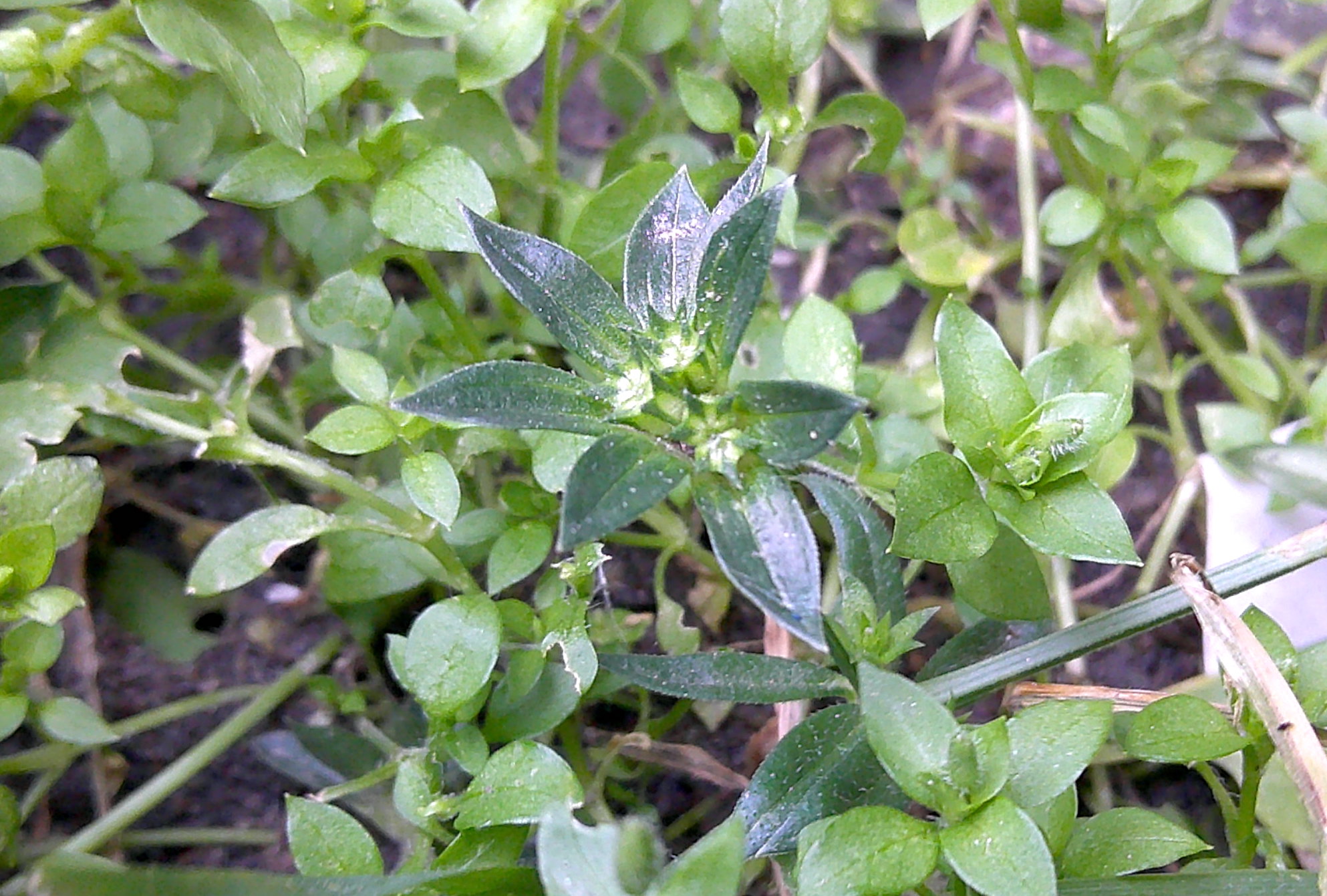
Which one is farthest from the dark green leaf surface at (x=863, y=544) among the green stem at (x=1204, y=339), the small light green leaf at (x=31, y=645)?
the small light green leaf at (x=31, y=645)

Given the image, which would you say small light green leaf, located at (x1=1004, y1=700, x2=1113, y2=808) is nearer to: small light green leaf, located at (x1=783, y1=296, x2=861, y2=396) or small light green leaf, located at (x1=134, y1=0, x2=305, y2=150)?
small light green leaf, located at (x1=783, y1=296, x2=861, y2=396)

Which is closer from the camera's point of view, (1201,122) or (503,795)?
(503,795)

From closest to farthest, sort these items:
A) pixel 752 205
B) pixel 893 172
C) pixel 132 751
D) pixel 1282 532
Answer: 1. pixel 752 205
2. pixel 1282 532
3. pixel 132 751
4. pixel 893 172

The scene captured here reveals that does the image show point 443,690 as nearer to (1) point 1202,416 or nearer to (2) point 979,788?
(2) point 979,788

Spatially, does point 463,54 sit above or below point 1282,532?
above

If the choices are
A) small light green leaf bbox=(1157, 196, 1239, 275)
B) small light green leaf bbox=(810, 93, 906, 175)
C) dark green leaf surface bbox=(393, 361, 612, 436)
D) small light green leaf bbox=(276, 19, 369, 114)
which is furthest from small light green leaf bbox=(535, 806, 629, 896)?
small light green leaf bbox=(1157, 196, 1239, 275)

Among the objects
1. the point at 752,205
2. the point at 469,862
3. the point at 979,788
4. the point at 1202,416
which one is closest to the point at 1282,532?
the point at 1202,416

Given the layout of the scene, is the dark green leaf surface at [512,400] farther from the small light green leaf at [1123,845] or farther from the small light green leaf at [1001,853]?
the small light green leaf at [1123,845]
